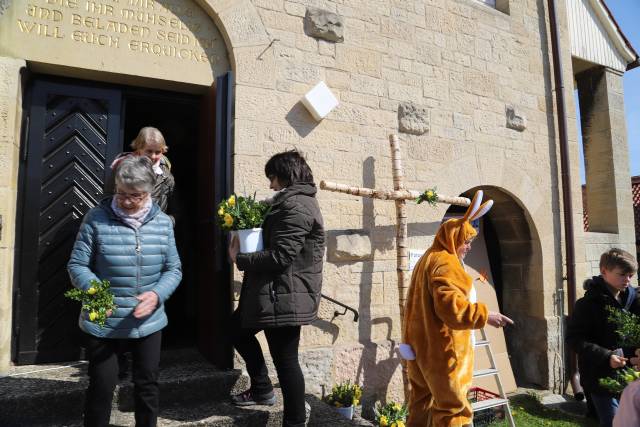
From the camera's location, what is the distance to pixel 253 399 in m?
3.07

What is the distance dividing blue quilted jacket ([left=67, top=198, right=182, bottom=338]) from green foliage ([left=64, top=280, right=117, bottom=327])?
0.17 feet

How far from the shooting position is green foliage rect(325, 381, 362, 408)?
12.1ft

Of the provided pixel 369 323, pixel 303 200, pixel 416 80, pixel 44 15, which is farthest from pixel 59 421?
pixel 416 80

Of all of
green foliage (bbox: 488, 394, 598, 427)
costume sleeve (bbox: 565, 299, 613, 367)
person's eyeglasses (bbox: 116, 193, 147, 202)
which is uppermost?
person's eyeglasses (bbox: 116, 193, 147, 202)

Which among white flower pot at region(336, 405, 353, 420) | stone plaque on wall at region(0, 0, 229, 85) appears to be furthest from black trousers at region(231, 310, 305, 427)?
stone plaque on wall at region(0, 0, 229, 85)

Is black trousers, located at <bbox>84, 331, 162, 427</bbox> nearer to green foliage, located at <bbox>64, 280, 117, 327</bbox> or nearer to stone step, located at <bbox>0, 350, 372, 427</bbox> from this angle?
green foliage, located at <bbox>64, 280, 117, 327</bbox>

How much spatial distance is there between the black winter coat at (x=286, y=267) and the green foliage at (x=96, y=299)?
738mm

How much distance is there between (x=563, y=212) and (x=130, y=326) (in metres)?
5.30

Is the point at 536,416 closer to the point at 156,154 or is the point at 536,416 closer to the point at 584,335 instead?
the point at 584,335

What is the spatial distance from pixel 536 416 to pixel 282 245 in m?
3.83

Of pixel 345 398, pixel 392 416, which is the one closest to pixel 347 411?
pixel 345 398

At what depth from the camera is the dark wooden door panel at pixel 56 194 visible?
336 cm

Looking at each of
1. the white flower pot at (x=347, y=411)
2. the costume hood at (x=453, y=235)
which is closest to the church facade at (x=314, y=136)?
the white flower pot at (x=347, y=411)

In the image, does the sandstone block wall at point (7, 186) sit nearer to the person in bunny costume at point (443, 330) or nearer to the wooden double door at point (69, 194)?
the wooden double door at point (69, 194)
